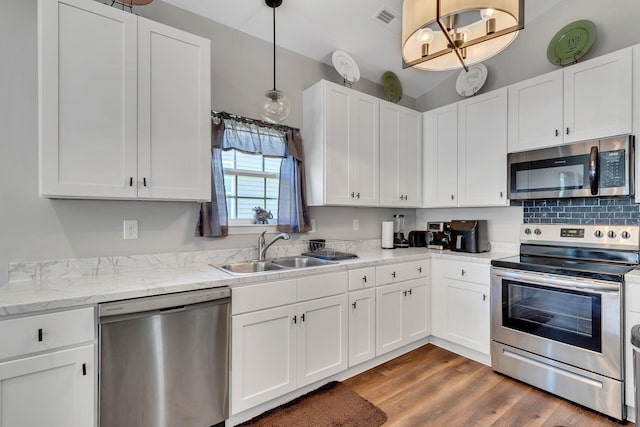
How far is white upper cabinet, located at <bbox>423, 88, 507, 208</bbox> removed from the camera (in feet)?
9.66

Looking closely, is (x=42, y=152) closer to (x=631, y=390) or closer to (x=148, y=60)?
(x=148, y=60)

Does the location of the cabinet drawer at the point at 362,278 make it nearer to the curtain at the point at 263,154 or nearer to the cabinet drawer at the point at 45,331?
the curtain at the point at 263,154

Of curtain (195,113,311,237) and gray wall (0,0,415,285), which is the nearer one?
gray wall (0,0,415,285)

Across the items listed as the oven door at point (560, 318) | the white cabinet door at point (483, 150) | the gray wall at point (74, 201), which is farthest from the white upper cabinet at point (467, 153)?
the gray wall at point (74, 201)

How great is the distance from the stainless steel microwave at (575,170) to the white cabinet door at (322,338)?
6.16 feet

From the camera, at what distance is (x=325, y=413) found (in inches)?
81.3

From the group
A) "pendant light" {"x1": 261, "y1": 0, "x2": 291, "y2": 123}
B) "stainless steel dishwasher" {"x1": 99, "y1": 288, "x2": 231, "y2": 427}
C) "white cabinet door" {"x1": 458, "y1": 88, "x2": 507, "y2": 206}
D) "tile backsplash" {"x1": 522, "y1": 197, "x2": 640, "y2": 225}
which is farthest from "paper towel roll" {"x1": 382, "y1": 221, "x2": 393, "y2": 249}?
"stainless steel dishwasher" {"x1": 99, "y1": 288, "x2": 231, "y2": 427}

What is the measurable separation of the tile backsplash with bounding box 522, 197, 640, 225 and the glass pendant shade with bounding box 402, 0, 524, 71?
5.71 feet

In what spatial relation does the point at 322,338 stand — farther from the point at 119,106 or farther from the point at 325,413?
the point at 119,106

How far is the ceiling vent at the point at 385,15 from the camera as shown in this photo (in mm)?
2766

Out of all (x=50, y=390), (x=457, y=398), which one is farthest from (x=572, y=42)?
(x=50, y=390)

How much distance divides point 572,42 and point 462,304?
95.2 inches

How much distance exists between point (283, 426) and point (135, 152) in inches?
73.0

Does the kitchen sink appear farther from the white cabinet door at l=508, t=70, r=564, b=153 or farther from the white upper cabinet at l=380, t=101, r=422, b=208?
the white cabinet door at l=508, t=70, r=564, b=153
